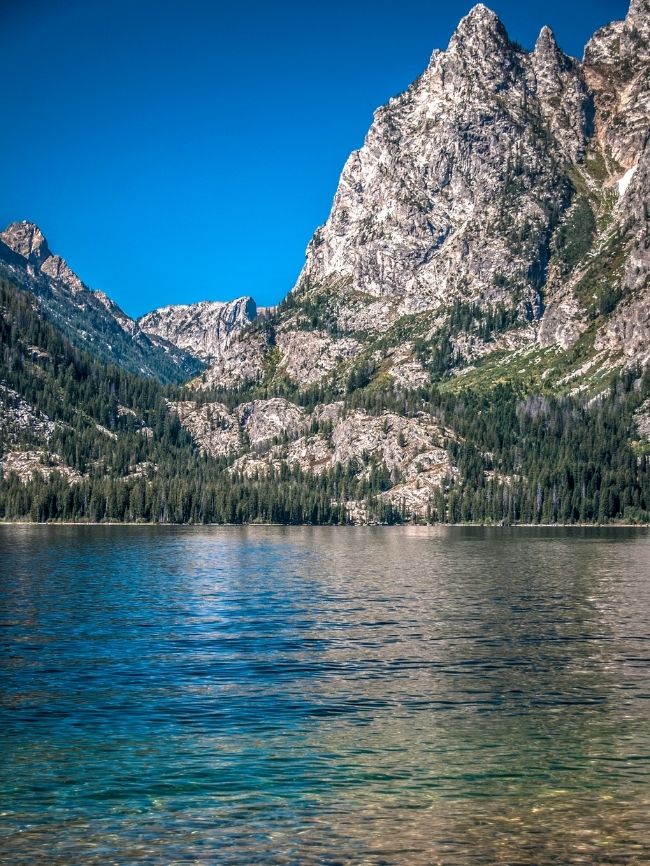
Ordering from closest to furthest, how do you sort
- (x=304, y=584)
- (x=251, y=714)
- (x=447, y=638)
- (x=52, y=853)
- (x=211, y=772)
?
1. (x=52, y=853)
2. (x=211, y=772)
3. (x=251, y=714)
4. (x=447, y=638)
5. (x=304, y=584)

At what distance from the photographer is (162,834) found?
29.8 m

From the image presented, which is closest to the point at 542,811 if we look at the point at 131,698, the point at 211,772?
the point at 211,772

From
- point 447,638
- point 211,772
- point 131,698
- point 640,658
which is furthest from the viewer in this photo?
point 447,638

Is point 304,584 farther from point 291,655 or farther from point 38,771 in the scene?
point 38,771

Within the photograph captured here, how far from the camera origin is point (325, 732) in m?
42.5

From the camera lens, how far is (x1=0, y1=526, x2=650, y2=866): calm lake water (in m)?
29.5

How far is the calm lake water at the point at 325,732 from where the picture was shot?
29.5 meters

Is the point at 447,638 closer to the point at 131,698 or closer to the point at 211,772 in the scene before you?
the point at 131,698

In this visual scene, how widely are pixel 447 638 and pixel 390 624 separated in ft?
28.0

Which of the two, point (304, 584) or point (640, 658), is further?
point (304, 584)

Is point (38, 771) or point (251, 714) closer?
point (38, 771)

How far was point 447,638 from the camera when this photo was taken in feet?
232

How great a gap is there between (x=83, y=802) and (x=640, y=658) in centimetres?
4164

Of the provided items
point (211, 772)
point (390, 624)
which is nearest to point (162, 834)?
point (211, 772)
